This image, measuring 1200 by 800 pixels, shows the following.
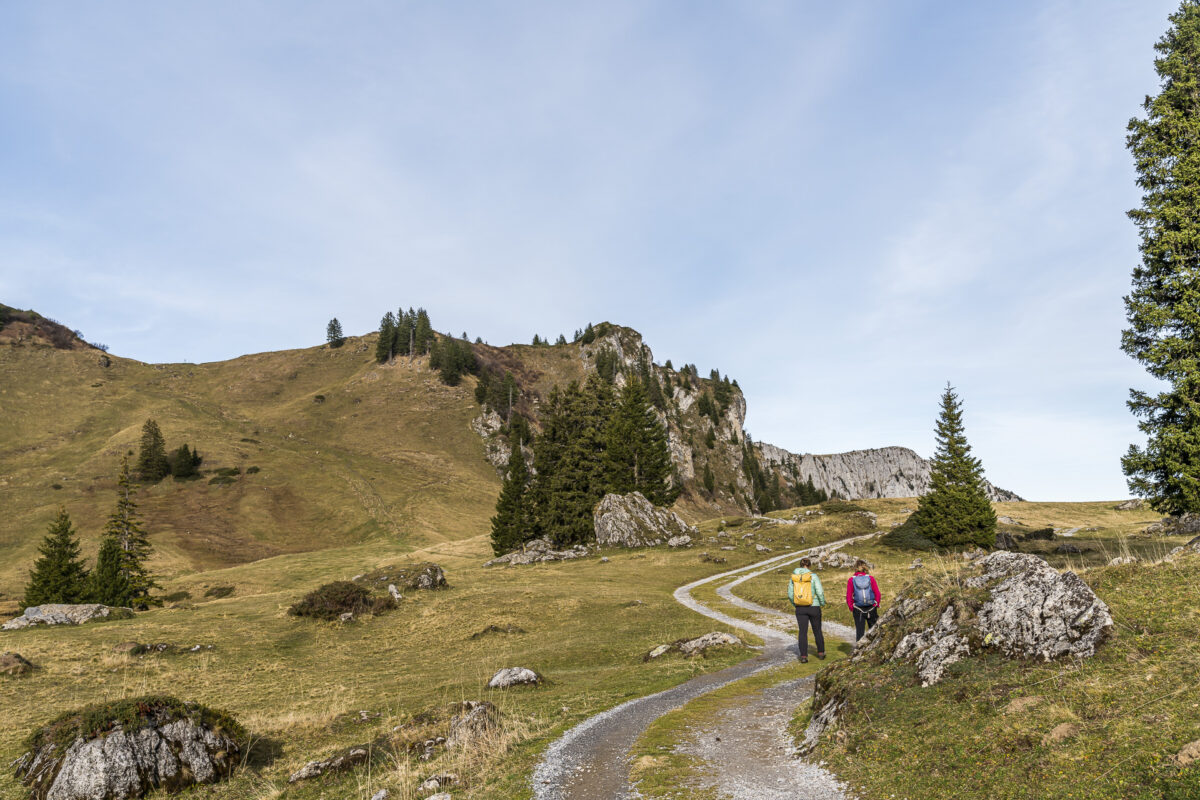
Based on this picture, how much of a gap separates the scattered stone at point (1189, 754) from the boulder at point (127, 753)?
17.9 m

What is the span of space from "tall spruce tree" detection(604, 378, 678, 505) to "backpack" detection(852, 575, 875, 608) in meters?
58.9

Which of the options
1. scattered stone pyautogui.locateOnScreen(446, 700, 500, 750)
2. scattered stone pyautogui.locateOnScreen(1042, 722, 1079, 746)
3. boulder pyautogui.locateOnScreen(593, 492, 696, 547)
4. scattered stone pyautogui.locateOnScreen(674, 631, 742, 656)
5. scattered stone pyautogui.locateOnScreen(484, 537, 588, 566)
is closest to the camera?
scattered stone pyautogui.locateOnScreen(1042, 722, 1079, 746)

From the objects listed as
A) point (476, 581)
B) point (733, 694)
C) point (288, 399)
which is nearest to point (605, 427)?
point (476, 581)

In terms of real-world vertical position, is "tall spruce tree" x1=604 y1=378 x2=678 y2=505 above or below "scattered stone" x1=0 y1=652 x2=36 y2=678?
above

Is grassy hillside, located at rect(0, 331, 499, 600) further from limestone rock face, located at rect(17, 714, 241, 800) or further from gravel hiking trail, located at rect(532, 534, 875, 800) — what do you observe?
gravel hiking trail, located at rect(532, 534, 875, 800)

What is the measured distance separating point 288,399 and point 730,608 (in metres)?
162

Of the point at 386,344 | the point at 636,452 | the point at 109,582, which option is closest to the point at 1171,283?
the point at 636,452

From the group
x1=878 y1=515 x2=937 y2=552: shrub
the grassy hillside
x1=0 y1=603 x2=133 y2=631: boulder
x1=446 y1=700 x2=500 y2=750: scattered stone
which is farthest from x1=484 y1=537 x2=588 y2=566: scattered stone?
x1=446 y1=700 x2=500 y2=750: scattered stone

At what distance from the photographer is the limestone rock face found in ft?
40.4

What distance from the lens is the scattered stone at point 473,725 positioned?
1290 centimetres

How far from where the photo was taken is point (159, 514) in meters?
90.8

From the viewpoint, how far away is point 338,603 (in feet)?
130

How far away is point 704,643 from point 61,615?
1610 inches

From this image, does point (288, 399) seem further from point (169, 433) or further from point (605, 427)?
point (605, 427)
